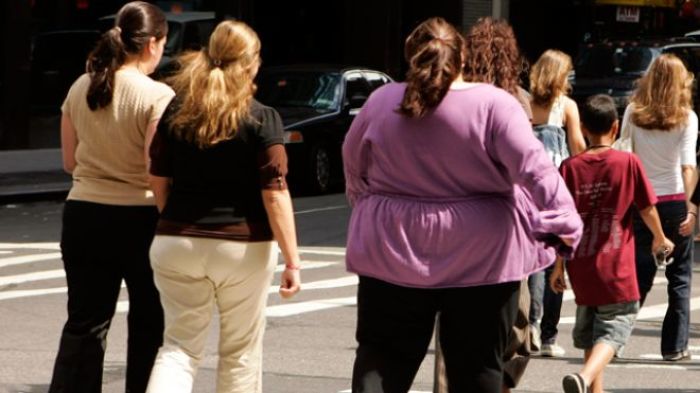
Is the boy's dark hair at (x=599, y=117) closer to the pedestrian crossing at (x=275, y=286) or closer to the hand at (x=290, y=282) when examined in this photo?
the hand at (x=290, y=282)

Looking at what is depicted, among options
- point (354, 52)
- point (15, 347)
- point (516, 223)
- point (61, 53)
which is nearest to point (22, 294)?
point (15, 347)

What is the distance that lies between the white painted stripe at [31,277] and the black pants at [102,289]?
581 cm

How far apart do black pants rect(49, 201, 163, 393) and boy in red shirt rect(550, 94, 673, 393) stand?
6.93 ft

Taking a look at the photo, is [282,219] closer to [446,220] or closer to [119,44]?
[446,220]

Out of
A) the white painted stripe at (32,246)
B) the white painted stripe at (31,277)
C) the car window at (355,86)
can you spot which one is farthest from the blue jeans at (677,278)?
the car window at (355,86)

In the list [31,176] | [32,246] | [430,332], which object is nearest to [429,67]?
[430,332]

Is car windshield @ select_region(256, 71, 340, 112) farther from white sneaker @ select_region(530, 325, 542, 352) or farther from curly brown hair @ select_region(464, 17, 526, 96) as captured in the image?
curly brown hair @ select_region(464, 17, 526, 96)

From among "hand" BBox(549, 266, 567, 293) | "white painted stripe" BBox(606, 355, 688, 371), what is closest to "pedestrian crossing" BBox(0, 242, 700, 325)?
"white painted stripe" BBox(606, 355, 688, 371)

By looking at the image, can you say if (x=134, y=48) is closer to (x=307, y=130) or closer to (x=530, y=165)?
(x=530, y=165)

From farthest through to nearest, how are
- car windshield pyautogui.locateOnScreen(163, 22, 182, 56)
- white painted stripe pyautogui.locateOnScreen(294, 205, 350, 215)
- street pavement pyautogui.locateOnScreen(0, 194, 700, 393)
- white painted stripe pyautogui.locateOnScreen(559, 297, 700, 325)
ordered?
Answer: car windshield pyautogui.locateOnScreen(163, 22, 182, 56)
white painted stripe pyautogui.locateOnScreen(294, 205, 350, 215)
white painted stripe pyautogui.locateOnScreen(559, 297, 700, 325)
street pavement pyautogui.locateOnScreen(0, 194, 700, 393)

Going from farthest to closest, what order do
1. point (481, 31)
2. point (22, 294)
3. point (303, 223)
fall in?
point (303, 223) → point (22, 294) → point (481, 31)

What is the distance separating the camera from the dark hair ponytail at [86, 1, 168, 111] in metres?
6.59

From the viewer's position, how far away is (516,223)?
218 inches

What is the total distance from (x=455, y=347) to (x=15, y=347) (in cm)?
467
